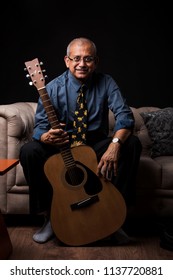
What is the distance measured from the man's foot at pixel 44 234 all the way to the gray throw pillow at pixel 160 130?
1017 mm

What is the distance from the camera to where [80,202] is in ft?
7.92

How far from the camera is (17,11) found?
370 centimetres

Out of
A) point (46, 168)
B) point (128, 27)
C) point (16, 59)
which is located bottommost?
point (46, 168)

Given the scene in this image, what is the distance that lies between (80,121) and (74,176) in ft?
1.25

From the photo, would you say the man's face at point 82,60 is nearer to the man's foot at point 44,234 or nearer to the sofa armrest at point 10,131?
the sofa armrest at point 10,131

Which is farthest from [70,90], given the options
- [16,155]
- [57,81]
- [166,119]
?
[166,119]

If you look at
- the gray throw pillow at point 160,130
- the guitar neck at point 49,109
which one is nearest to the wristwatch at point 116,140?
the guitar neck at point 49,109

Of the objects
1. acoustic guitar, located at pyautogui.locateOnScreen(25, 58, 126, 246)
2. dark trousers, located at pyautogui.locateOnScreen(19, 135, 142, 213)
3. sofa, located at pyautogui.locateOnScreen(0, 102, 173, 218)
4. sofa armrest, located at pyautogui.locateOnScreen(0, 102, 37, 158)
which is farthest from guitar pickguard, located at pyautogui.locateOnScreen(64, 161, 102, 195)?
sofa armrest, located at pyautogui.locateOnScreen(0, 102, 37, 158)

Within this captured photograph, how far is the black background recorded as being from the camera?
3719 millimetres

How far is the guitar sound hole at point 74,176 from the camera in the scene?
2.42 m

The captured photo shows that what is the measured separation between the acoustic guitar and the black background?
1409 mm

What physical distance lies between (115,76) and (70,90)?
1.14m
